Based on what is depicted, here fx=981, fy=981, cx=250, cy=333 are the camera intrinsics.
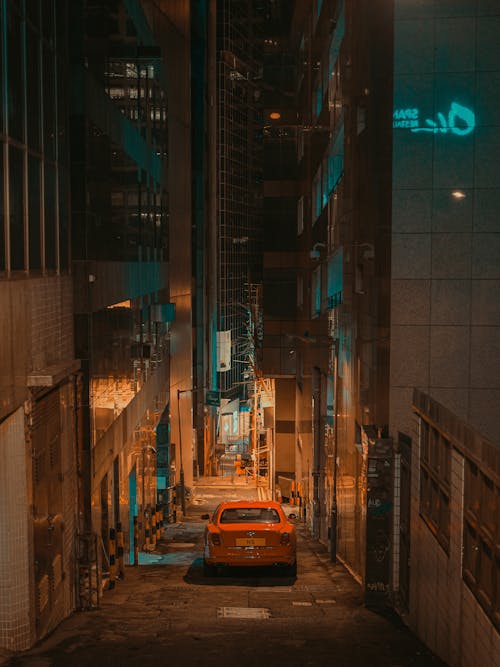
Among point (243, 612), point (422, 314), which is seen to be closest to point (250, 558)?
point (243, 612)

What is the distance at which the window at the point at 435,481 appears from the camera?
36.4ft

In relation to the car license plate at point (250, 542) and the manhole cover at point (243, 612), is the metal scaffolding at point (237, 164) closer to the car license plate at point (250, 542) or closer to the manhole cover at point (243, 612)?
the car license plate at point (250, 542)

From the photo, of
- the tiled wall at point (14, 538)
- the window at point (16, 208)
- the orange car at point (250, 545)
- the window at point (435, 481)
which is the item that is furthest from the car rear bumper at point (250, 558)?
the window at point (16, 208)

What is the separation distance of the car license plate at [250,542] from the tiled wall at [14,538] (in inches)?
236

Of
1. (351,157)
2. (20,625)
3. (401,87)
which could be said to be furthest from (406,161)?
(20,625)

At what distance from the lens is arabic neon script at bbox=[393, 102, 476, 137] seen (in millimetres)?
15148

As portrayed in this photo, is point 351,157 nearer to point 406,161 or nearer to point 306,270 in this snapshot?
point 406,161

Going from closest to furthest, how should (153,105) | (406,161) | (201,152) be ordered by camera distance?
(406,161)
(153,105)
(201,152)

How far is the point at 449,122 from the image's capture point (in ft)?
49.8

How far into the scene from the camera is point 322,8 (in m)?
29.0

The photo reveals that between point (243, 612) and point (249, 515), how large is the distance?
398cm

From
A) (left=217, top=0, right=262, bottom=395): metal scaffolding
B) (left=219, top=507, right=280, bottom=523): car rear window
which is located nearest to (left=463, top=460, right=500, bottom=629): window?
(left=219, top=507, right=280, bottom=523): car rear window

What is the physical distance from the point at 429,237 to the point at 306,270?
24.2 metres

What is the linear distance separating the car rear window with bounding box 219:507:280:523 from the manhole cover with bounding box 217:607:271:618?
3434mm
